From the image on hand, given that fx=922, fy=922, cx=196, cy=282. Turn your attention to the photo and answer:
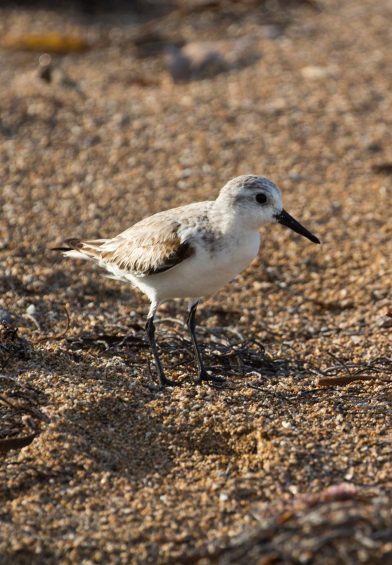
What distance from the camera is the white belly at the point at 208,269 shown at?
15.7ft

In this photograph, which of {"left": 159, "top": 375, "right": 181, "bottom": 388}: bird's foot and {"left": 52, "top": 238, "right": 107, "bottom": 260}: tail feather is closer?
{"left": 159, "top": 375, "right": 181, "bottom": 388}: bird's foot

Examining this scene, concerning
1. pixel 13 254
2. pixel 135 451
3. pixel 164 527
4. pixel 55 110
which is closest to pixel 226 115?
pixel 55 110

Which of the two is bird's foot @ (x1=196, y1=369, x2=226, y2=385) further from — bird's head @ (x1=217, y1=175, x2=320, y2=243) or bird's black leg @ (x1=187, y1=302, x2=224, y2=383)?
bird's head @ (x1=217, y1=175, x2=320, y2=243)

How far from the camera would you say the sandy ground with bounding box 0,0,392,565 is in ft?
12.4

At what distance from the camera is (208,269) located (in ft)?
15.7

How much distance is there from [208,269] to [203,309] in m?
1.37

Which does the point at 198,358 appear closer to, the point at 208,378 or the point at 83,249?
the point at 208,378

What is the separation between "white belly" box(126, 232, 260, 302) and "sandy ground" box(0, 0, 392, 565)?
1.67 feet

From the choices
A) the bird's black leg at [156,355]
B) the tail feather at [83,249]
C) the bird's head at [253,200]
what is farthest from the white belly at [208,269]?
the tail feather at [83,249]

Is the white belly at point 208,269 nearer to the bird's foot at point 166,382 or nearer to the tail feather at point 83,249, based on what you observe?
the bird's foot at point 166,382

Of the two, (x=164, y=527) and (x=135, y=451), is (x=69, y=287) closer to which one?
(x=135, y=451)

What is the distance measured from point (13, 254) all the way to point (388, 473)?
3.46 metres

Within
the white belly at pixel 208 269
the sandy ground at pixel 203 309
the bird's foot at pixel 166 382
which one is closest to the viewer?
the sandy ground at pixel 203 309

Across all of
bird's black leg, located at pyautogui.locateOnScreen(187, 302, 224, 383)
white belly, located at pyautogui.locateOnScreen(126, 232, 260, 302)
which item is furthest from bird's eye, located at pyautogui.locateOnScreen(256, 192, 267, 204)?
bird's black leg, located at pyautogui.locateOnScreen(187, 302, 224, 383)
